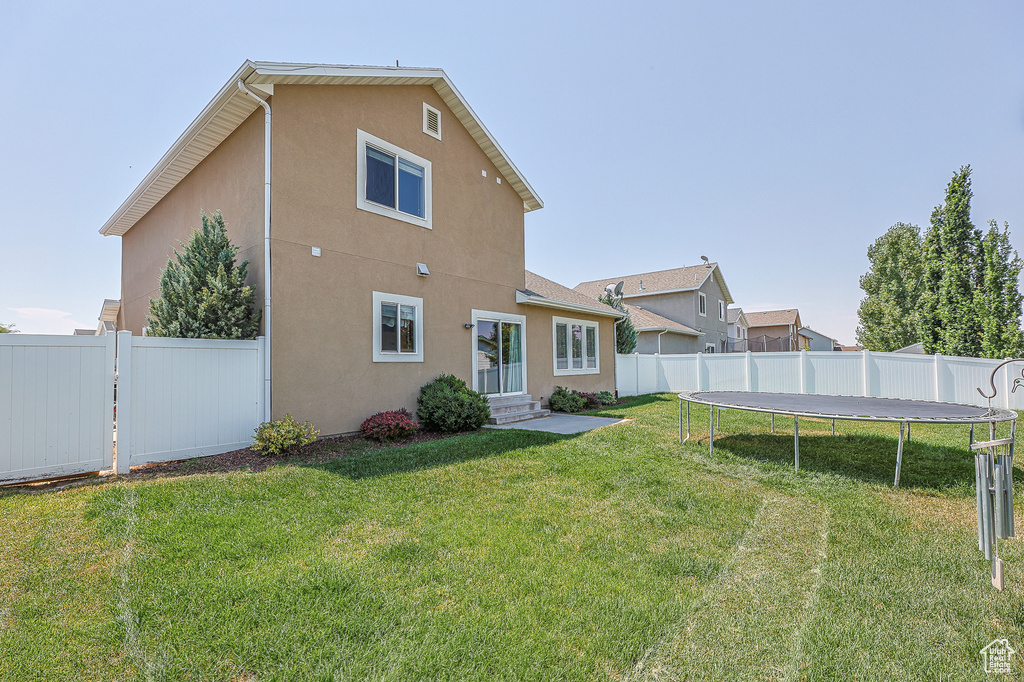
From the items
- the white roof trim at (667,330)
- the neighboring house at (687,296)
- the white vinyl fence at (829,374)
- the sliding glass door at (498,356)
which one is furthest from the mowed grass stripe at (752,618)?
the neighboring house at (687,296)

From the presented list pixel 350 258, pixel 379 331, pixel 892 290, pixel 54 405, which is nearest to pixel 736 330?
pixel 892 290

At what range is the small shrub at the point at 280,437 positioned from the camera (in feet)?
20.8

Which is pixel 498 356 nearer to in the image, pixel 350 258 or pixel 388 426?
pixel 388 426

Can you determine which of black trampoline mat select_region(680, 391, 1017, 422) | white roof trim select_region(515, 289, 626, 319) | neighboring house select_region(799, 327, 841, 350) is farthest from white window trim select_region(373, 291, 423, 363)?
neighboring house select_region(799, 327, 841, 350)

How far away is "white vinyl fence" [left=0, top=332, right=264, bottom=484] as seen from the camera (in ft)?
16.5

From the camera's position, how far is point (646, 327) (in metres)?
21.5

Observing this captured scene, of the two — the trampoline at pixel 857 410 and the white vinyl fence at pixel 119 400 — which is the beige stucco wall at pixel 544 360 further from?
the white vinyl fence at pixel 119 400

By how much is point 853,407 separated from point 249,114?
1072 cm

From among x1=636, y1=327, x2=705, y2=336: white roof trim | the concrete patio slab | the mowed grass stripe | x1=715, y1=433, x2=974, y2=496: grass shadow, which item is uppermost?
x1=636, y1=327, x2=705, y2=336: white roof trim

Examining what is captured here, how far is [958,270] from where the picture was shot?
1548cm

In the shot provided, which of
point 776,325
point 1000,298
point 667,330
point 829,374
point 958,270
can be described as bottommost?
point 829,374

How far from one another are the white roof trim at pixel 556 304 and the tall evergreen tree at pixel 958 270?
11635 millimetres

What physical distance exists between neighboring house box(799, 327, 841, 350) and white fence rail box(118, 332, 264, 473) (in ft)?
160

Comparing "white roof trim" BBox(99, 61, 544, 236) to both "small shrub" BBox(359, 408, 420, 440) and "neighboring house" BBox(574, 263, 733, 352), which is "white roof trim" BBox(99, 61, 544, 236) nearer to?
"small shrub" BBox(359, 408, 420, 440)
